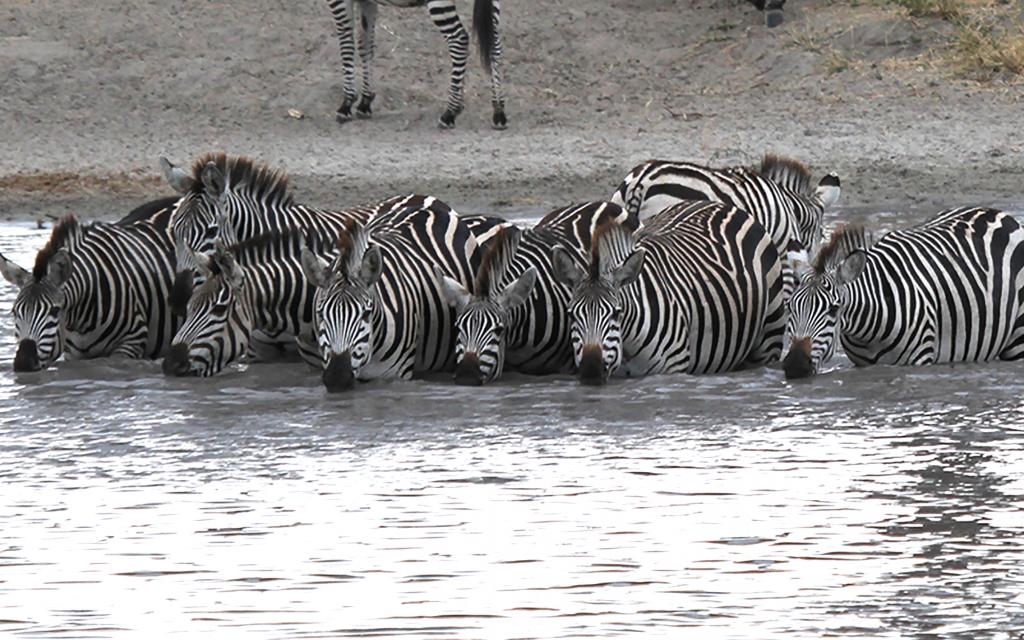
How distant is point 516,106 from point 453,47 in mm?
775

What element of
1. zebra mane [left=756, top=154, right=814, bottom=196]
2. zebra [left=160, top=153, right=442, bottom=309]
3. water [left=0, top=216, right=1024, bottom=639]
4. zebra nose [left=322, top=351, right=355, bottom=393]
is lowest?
water [left=0, top=216, right=1024, bottom=639]

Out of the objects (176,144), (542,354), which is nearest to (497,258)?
(542,354)

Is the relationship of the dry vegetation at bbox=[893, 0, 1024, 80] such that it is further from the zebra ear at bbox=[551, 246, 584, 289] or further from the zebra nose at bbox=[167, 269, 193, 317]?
the zebra nose at bbox=[167, 269, 193, 317]

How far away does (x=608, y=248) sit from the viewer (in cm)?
923

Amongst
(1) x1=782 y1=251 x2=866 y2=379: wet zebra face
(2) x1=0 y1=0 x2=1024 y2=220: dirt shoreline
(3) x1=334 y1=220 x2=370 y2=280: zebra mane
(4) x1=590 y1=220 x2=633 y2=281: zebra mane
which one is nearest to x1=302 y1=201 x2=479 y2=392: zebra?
(3) x1=334 y1=220 x2=370 y2=280: zebra mane

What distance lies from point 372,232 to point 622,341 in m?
1.35

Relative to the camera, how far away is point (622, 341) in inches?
366

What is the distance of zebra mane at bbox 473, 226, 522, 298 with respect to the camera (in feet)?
30.2

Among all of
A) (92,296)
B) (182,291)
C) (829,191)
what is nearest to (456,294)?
(182,291)

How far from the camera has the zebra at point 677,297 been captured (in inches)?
359

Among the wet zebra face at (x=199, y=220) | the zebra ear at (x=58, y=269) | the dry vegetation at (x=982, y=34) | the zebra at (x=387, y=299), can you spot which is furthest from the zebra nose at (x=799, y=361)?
the dry vegetation at (x=982, y=34)

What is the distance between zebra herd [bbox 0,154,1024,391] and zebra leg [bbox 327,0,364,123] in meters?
7.59

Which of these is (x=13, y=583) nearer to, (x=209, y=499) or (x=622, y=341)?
(x=209, y=499)

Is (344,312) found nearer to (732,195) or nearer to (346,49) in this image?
(732,195)
